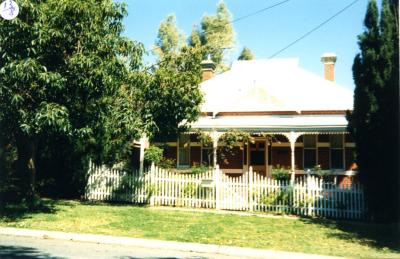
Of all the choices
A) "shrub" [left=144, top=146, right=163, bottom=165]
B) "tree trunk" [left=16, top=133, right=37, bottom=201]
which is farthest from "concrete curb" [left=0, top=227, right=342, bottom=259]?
"shrub" [left=144, top=146, right=163, bottom=165]

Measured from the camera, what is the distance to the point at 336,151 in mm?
20828

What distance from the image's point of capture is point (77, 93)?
A: 1192 cm

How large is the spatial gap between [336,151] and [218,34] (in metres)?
31.4

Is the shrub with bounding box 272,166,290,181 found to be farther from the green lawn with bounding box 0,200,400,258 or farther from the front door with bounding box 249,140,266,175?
the green lawn with bounding box 0,200,400,258

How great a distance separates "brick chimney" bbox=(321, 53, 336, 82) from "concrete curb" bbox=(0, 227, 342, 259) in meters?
19.4

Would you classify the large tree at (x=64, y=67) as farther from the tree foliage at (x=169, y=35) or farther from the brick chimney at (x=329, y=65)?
the tree foliage at (x=169, y=35)

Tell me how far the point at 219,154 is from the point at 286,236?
39.8 feet

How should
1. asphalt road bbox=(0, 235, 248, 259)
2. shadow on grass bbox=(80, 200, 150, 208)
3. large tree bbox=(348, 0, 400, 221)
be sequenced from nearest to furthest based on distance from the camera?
asphalt road bbox=(0, 235, 248, 259) < large tree bbox=(348, 0, 400, 221) < shadow on grass bbox=(80, 200, 150, 208)

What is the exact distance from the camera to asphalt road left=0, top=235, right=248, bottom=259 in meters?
7.62

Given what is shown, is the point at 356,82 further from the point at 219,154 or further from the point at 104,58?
the point at 219,154

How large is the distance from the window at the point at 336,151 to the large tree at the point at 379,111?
29.0 feet

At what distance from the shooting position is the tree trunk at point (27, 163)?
45.6 feet

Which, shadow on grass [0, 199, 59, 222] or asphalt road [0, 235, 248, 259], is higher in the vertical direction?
shadow on grass [0, 199, 59, 222]

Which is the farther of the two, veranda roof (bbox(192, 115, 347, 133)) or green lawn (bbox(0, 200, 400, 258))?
veranda roof (bbox(192, 115, 347, 133))
